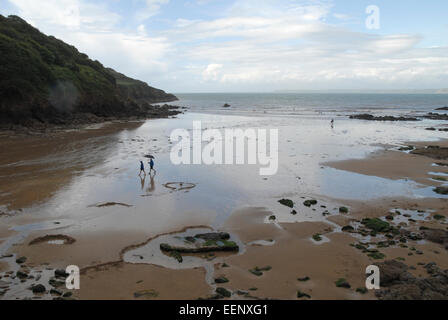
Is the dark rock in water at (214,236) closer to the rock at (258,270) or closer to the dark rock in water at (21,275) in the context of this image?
the rock at (258,270)

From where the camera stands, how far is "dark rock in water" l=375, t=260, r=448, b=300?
26.2ft

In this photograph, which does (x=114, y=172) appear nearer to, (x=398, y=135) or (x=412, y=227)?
(x=412, y=227)

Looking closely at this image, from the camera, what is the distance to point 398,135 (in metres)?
40.9

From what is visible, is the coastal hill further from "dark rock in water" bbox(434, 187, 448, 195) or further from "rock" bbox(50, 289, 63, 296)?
"dark rock in water" bbox(434, 187, 448, 195)

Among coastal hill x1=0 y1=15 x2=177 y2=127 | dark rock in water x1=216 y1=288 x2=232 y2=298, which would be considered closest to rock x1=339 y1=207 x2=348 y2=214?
dark rock in water x1=216 y1=288 x2=232 y2=298

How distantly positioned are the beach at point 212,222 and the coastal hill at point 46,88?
642 inches

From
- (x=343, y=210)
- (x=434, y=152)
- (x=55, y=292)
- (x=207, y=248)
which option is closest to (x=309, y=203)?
(x=343, y=210)

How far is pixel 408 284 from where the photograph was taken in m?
8.57

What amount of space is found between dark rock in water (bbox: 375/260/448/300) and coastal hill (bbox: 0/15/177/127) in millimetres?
42036

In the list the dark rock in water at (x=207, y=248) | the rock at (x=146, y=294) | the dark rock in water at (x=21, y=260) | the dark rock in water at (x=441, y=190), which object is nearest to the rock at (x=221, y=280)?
the rock at (x=146, y=294)

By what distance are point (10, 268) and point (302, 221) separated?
411 inches

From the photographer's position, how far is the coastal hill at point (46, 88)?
39781 millimetres

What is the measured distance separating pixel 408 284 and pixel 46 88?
158 feet

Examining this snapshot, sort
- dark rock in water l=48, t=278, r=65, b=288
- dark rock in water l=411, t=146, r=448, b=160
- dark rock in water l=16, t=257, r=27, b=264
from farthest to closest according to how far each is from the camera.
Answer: dark rock in water l=411, t=146, r=448, b=160, dark rock in water l=16, t=257, r=27, b=264, dark rock in water l=48, t=278, r=65, b=288
